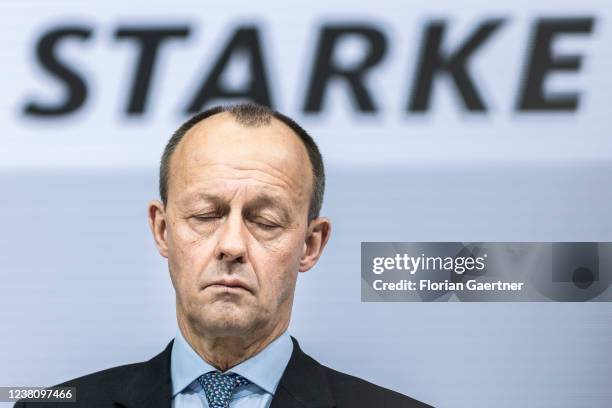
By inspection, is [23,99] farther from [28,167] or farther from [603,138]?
[603,138]

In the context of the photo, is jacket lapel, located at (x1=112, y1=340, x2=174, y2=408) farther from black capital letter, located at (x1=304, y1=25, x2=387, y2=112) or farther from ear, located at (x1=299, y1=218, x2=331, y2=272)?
black capital letter, located at (x1=304, y1=25, x2=387, y2=112)

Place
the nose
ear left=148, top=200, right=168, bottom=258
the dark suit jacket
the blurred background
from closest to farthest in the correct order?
the nose → the dark suit jacket → ear left=148, top=200, right=168, bottom=258 → the blurred background

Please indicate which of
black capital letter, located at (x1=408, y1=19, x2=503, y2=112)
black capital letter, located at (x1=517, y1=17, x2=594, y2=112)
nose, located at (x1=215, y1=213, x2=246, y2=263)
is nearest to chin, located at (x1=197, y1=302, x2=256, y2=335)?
nose, located at (x1=215, y1=213, x2=246, y2=263)

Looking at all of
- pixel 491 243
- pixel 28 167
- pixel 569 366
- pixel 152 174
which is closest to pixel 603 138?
pixel 491 243

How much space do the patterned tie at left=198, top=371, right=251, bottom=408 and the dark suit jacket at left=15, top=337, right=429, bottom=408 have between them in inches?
3.4

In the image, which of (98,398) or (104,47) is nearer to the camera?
(98,398)

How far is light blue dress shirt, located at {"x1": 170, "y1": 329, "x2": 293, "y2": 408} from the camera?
6.68 feet

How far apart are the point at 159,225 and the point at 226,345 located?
354 millimetres

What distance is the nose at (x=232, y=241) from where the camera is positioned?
193 centimetres

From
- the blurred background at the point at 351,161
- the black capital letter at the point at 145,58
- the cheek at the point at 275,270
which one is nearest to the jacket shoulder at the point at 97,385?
the blurred background at the point at 351,161

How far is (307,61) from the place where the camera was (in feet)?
8.16

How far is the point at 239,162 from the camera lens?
6.66ft

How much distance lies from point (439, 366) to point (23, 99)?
1426 mm

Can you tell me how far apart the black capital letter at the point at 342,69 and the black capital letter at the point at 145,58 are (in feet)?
1.30
